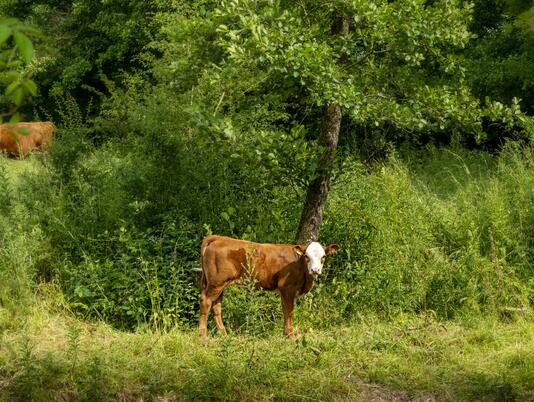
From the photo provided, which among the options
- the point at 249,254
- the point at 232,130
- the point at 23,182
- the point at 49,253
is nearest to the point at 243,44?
the point at 232,130

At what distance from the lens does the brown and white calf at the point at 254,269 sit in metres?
8.95

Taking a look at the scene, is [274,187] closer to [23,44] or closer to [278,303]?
[278,303]

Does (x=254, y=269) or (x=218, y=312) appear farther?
(x=218, y=312)

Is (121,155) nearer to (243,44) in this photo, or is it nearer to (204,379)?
(243,44)

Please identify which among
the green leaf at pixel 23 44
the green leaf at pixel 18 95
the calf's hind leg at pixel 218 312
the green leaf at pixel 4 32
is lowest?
the calf's hind leg at pixel 218 312

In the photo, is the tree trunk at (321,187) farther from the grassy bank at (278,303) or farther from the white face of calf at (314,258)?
the white face of calf at (314,258)

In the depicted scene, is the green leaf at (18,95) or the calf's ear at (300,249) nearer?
the green leaf at (18,95)

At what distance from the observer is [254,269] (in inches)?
353

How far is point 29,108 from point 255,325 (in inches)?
693

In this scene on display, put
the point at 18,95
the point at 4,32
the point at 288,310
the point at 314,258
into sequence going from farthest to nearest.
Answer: the point at 288,310
the point at 314,258
the point at 18,95
the point at 4,32

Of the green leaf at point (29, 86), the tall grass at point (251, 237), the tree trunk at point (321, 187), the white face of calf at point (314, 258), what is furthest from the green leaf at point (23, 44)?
the tree trunk at point (321, 187)

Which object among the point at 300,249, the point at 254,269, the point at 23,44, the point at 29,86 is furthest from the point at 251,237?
the point at 23,44

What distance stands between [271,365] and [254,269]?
4.38 ft

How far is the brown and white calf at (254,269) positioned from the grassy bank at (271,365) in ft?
1.23
